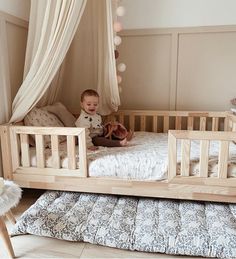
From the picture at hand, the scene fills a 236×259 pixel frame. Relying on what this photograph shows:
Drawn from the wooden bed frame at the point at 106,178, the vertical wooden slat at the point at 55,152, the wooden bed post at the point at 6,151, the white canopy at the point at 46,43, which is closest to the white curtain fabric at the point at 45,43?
the white canopy at the point at 46,43

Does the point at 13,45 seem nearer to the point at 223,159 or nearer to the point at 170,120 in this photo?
the point at 170,120

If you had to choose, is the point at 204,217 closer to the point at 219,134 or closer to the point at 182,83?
the point at 219,134

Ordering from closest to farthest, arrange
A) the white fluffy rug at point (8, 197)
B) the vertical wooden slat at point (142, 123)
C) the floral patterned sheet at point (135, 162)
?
the white fluffy rug at point (8, 197), the floral patterned sheet at point (135, 162), the vertical wooden slat at point (142, 123)

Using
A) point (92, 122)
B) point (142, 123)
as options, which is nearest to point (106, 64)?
point (92, 122)

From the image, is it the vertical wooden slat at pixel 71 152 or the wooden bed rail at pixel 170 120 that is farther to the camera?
the wooden bed rail at pixel 170 120

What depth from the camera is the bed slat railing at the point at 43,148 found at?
1.76 m

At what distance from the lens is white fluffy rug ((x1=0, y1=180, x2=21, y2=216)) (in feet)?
4.50

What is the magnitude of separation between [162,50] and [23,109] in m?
1.46

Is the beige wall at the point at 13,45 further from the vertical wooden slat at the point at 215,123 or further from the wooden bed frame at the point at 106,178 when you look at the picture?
the vertical wooden slat at the point at 215,123

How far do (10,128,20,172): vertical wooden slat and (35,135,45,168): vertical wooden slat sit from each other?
17 centimetres

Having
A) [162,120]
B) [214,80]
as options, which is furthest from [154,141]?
[214,80]

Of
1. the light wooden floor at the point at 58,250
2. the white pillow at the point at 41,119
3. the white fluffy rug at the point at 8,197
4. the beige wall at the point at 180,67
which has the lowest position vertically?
the light wooden floor at the point at 58,250

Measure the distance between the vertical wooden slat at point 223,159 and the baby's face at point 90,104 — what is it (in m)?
1.04

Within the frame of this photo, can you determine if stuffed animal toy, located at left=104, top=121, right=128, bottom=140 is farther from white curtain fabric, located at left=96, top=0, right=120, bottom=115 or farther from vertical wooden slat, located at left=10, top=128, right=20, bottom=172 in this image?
vertical wooden slat, located at left=10, top=128, right=20, bottom=172
